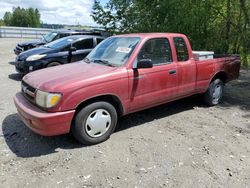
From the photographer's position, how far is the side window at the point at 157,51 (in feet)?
15.4

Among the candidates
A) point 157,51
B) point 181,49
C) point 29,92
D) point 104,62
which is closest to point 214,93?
point 181,49

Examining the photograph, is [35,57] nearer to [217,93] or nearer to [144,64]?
[144,64]

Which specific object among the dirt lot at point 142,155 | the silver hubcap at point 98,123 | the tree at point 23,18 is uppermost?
the tree at point 23,18

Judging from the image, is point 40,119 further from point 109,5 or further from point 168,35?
point 109,5

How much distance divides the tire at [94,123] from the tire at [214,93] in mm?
2774

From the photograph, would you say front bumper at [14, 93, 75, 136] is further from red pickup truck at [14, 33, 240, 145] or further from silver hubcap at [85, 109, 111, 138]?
silver hubcap at [85, 109, 111, 138]

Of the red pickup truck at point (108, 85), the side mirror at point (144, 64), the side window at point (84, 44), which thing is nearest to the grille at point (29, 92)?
the red pickup truck at point (108, 85)

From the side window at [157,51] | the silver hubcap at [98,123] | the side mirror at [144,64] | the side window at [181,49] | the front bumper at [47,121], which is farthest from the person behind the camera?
the side window at [181,49]

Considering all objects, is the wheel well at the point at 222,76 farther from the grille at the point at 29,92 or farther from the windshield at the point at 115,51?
the grille at the point at 29,92

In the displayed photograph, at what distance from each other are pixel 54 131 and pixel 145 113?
7.86 feet

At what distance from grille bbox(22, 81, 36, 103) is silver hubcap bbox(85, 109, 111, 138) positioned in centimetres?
94

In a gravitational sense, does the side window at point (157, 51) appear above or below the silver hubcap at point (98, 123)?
above

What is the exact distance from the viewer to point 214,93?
6184 mm

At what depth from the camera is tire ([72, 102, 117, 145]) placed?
3941 mm
